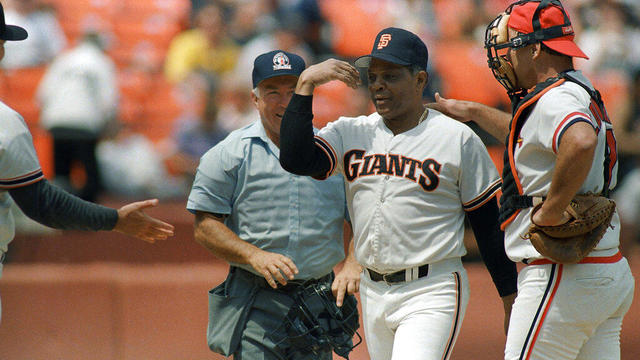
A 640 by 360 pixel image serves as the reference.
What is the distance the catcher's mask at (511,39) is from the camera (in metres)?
3.53

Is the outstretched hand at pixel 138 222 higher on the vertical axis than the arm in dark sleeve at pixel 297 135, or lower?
lower

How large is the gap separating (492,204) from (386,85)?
2.42 feet

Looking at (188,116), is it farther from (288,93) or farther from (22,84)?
(288,93)

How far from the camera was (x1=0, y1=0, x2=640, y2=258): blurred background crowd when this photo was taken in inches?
339

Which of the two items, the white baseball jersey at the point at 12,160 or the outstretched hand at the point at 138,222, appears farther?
the outstretched hand at the point at 138,222

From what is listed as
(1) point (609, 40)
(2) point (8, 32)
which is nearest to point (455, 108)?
(2) point (8, 32)

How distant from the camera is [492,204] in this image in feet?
12.9

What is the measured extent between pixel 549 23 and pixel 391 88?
0.77m

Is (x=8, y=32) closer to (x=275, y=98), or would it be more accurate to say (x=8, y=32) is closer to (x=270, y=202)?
(x=275, y=98)

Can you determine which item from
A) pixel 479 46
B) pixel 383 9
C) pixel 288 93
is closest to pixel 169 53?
pixel 383 9

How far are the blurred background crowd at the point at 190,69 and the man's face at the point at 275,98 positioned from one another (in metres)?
4.20

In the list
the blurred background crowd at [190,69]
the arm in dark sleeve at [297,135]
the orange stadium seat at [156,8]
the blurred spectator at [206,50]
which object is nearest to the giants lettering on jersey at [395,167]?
the arm in dark sleeve at [297,135]

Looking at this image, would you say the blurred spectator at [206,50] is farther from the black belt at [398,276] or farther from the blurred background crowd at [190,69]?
the black belt at [398,276]

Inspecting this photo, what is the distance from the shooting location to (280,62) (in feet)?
14.4
